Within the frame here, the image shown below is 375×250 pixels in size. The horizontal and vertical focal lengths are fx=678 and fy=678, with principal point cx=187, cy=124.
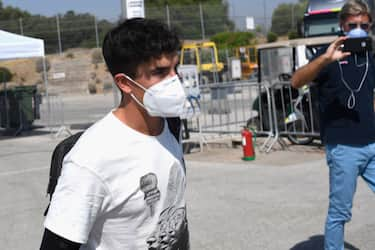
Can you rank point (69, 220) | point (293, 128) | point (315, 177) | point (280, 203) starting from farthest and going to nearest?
point (293, 128) < point (315, 177) < point (280, 203) < point (69, 220)

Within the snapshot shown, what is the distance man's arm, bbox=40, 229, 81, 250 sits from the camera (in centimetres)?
215

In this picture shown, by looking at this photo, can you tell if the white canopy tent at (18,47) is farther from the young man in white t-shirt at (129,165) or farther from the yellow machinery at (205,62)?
the yellow machinery at (205,62)

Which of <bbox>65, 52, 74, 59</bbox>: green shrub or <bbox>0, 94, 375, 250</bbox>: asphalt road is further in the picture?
<bbox>65, 52, 74, 59</bbox>: green shrub

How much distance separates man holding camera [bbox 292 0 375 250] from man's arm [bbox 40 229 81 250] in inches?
102

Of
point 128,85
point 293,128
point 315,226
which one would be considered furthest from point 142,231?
point 293,128

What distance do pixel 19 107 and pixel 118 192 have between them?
1607 centimetres

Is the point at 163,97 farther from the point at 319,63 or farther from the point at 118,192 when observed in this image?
the point at 319,63

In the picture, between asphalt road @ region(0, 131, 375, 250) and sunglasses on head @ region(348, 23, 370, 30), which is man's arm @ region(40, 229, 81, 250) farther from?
asphalt road @ region(0, 131, 375, 250)

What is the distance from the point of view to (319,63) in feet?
14.1

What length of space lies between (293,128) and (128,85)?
9796mm

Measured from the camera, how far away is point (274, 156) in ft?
36.2

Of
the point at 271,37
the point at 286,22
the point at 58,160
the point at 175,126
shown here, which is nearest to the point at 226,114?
the point at 175,126

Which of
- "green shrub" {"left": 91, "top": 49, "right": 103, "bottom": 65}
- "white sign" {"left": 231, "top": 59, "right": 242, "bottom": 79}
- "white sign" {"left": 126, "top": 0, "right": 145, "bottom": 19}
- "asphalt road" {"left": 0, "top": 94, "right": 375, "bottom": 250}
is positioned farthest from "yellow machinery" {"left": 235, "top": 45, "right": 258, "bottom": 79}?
"white sign" {"left": 126, "top": 0, "right": 145, "bottom": 19}

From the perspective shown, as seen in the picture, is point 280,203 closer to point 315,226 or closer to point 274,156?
point 315,226
